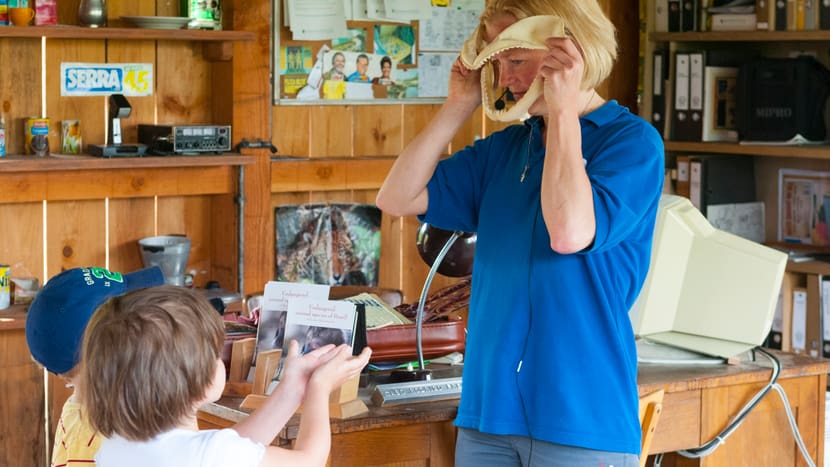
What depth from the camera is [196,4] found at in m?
4.16

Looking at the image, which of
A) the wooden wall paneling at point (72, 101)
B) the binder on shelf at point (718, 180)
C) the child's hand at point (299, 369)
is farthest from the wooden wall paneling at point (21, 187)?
the binder on shelf at point (718, 180)

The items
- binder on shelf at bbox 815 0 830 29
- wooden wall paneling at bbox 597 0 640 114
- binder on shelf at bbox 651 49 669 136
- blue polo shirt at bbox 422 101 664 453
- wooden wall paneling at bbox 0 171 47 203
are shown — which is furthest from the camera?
wooden wall paneling at bbox 597 0 640 114

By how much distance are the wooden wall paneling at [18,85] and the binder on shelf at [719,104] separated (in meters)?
2.57

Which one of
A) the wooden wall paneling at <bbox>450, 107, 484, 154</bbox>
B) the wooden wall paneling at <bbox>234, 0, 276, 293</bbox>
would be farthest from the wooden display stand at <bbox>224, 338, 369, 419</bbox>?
the wooden wall paneling at <bbox>450, 107, 484, 154</bbox>

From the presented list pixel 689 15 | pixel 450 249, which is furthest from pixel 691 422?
pixel 689 15

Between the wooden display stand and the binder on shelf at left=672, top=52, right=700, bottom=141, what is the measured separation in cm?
298

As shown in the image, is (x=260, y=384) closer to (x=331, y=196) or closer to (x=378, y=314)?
(x=378, y=314)

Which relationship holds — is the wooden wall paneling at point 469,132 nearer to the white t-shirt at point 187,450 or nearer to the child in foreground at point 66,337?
the child in foreground at point 66,337

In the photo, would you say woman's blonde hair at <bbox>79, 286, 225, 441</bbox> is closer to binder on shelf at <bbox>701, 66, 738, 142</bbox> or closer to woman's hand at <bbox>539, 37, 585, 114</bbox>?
woman's hand at <bbox>539, 37, 585, 114</bbox>

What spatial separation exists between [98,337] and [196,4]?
9.14 feet

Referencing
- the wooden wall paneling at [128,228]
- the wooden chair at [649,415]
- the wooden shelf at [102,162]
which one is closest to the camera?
the wooden chair at [649,415]

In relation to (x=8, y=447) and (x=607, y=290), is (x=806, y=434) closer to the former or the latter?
(x=607, y=290)

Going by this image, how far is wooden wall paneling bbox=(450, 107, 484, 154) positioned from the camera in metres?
4.92

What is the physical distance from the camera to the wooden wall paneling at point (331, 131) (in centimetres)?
458
